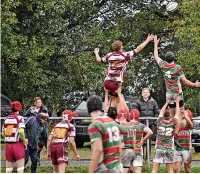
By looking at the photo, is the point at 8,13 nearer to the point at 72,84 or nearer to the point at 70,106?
the point at 72,84

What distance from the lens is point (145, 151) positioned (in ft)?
62.7

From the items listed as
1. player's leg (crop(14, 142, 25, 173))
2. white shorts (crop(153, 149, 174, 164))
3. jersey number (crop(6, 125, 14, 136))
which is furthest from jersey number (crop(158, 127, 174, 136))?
jersey number (crop(6, 125, 14, 136))

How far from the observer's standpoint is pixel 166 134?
598 inches

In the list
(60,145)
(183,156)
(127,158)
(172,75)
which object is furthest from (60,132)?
(183,156)

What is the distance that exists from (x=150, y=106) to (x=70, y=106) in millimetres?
12654

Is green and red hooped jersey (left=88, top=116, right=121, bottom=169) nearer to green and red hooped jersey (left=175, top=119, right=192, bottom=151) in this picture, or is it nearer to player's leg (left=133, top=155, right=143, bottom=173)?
player's leg (left=133, top=155, right=143, bottom=173)

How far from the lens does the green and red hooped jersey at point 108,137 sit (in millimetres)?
9352

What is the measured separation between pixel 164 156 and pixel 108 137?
6.09m

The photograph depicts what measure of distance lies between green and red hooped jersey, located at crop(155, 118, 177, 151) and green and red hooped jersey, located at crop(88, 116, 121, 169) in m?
5.60

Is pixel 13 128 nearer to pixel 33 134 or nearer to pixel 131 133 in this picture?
pixel 33 134

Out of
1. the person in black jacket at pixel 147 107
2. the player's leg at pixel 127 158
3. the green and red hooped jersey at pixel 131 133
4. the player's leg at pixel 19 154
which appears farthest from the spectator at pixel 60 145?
the person in black jacket at pixel 147 107

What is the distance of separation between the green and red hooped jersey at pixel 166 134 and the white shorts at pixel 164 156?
104mm

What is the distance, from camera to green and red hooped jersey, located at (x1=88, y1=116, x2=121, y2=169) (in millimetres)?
9352

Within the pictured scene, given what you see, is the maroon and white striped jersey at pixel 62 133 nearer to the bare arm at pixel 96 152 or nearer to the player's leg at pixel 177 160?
the player's leg at pixel 177 160
